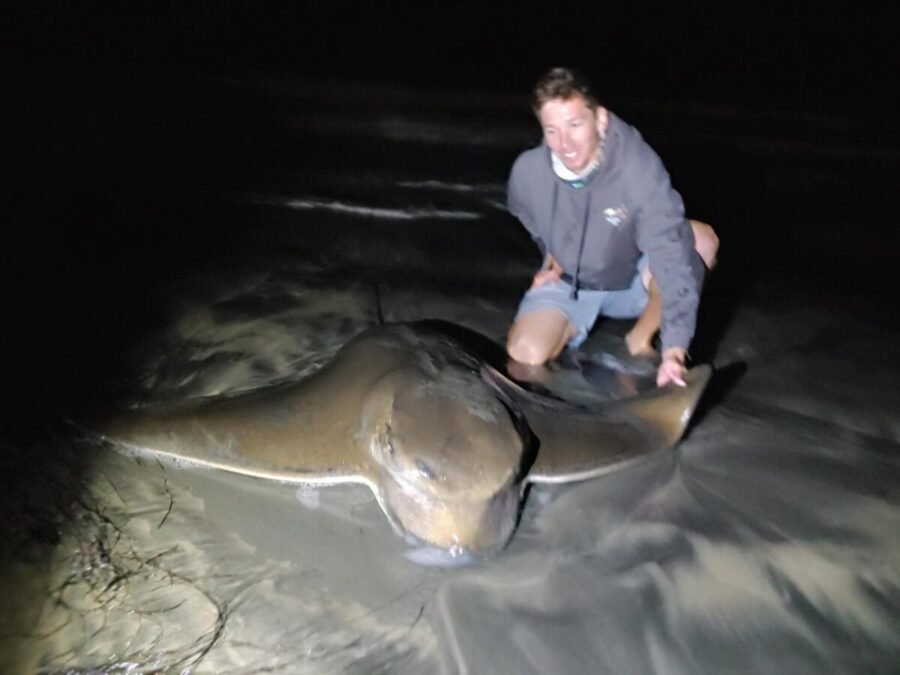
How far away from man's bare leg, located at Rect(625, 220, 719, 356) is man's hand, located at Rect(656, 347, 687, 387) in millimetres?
617

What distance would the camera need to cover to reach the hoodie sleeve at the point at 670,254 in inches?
146

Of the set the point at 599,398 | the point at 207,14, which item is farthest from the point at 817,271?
the point at 207,14

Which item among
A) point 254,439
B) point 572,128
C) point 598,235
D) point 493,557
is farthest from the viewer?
point 598,235

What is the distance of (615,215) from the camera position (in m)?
3.92

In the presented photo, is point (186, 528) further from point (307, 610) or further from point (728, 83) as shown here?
point (728, 83)

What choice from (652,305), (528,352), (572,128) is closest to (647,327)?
(652,305)

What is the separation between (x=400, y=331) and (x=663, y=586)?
1.49m

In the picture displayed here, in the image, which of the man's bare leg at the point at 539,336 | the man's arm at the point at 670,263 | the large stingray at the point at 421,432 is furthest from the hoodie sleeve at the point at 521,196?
the large stingray at the point at 421,432

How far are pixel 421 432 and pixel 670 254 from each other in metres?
1.60

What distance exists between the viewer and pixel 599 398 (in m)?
4.12

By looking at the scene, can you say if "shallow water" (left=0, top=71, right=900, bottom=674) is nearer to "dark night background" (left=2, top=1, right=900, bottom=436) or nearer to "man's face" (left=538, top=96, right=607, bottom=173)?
"dark night background" (left=2, top=1, right=900, bottom=436)

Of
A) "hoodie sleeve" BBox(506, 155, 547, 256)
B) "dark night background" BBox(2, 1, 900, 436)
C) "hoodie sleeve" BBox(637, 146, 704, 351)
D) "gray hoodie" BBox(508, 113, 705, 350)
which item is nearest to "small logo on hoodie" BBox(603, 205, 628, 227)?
"gray hoodie" BBox(508, 113, 705, 350)

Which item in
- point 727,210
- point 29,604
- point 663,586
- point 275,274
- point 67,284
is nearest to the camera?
point 29,604

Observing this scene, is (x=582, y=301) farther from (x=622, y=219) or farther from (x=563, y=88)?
(x=563, y=88)
